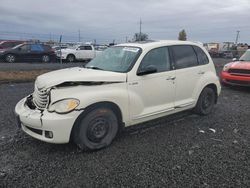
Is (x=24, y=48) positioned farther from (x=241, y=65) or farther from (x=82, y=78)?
(x=82, y=78)

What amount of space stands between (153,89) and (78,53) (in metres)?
19.0

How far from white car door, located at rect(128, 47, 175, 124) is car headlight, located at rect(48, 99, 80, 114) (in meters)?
1.04

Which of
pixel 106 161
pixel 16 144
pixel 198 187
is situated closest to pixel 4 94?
pixel 16 144

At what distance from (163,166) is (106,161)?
2.72 ft

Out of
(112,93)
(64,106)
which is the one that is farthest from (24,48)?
(64,106)

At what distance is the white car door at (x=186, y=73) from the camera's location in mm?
5230

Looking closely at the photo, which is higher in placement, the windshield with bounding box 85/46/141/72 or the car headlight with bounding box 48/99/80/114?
the windshield with bounding box 85/46/141/72

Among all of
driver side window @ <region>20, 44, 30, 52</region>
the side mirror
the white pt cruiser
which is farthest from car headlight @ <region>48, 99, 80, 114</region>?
Answer: driver side window @ <region>20, 44, 30, 52</region>

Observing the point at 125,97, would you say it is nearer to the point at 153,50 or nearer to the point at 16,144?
the point at 153,50

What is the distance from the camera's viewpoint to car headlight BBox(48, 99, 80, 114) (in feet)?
12.0

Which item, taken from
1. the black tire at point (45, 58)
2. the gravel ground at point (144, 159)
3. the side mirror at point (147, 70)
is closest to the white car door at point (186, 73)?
the gravel ground at point (144, 159)

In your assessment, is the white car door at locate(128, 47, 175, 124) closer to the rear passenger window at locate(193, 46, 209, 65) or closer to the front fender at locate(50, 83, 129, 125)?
the front fender at locate(50, 83, 129, 125)

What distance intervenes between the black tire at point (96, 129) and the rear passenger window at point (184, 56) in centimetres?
192

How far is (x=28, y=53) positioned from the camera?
20.0 m
